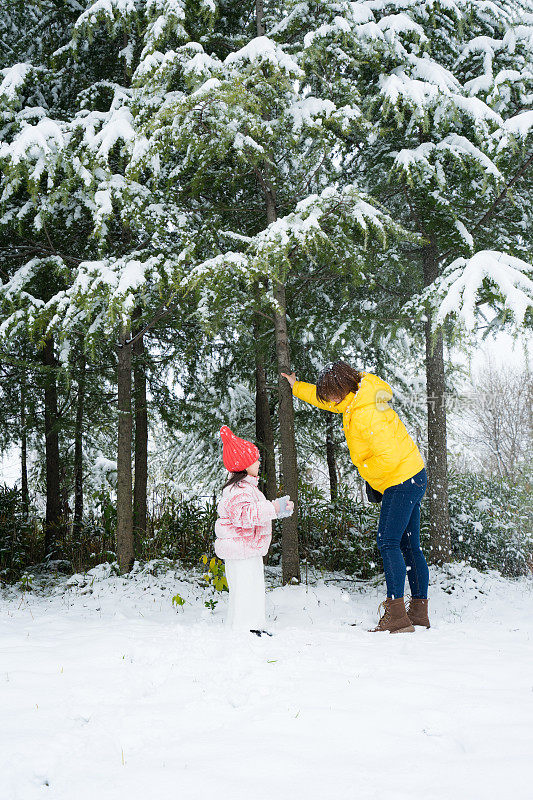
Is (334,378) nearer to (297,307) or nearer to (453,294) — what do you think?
(453,294)

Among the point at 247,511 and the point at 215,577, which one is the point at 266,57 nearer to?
the point at 247,511

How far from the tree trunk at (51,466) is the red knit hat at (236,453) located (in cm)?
445

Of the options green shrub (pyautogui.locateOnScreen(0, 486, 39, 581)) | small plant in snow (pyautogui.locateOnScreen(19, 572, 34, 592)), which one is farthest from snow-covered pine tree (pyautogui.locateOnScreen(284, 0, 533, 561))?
green shrub (pyautogui.locateOnScreen(0, 486, 39, 581))

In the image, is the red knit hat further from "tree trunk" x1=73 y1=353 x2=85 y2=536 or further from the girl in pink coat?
"tree trunk" x1=73 y1=353 x2=85 y2=536

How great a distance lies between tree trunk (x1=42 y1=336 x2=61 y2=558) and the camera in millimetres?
7730

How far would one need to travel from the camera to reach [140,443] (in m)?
7.82

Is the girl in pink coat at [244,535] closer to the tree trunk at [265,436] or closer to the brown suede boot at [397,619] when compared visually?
the brown suede boot at [397,619]

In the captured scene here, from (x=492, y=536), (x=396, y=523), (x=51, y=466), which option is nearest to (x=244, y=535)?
(x=396, y=523)

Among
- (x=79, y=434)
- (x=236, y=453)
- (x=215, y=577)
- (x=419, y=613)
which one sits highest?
(x=79, y=434)

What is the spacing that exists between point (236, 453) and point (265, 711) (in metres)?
1.85

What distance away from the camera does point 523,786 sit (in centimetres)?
161

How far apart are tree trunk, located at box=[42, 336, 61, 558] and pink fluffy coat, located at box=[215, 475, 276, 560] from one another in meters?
4.60

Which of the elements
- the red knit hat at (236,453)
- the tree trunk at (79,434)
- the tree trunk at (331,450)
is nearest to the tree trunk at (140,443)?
the tree trunk at (79,434)

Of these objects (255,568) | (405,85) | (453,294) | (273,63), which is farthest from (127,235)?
(255,568)
